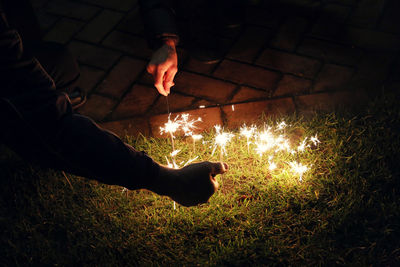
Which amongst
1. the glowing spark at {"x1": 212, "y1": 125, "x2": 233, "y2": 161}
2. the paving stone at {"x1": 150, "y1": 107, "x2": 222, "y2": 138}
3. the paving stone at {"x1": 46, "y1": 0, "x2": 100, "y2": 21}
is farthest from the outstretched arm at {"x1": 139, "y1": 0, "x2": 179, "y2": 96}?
the paving stone at {"x1": 46, "y1": 0, "x2": 100, "y2": 21}

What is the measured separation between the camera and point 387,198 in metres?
2.62

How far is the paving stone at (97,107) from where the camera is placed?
3.55 m

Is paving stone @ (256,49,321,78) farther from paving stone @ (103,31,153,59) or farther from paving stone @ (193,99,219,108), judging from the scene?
paving stone @ (103,31,153,59)

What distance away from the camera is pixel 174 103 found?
356 centimetres

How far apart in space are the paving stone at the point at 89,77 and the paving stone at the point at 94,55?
0.08 metres

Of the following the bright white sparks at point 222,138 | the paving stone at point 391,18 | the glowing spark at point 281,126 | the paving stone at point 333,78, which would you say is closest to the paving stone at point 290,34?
the paving stone at point 333,78

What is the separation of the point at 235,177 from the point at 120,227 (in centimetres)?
93

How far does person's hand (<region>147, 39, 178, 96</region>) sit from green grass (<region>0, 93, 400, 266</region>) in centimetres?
80

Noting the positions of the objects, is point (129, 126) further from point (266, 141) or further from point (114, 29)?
point (114, 29)

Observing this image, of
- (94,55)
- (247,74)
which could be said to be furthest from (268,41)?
(94,55)

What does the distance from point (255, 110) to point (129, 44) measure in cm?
169

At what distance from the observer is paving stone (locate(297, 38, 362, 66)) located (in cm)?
378

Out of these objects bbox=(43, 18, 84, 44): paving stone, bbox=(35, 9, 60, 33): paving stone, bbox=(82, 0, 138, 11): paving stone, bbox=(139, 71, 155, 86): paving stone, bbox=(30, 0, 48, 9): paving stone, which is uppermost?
bbox=(30, 0, 48, 9): paving stone

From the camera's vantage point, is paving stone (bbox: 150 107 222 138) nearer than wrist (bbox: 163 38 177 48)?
No
